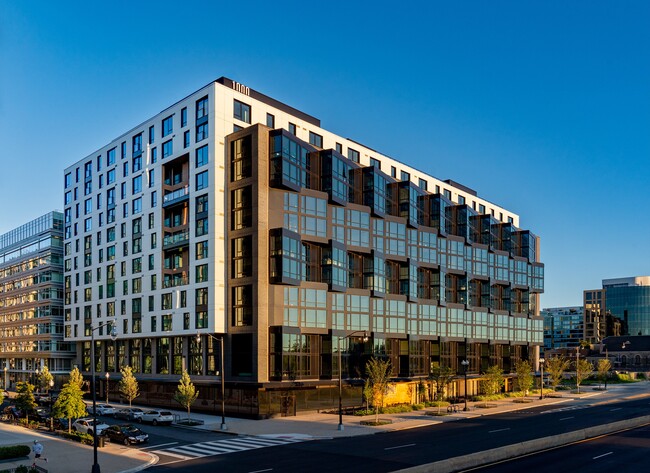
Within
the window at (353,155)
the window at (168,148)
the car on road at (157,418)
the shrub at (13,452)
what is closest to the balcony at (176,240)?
the window at (168,148)

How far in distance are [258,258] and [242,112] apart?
676 inches

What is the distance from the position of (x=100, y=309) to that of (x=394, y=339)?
40.9m

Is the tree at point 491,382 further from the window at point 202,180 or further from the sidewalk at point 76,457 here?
the sidewalk at point 76,457

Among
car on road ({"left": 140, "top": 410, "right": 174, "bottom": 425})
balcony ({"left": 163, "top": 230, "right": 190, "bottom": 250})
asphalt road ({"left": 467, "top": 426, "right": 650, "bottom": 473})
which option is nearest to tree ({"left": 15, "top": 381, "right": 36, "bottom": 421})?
car on road ({"left": 140, "top": 410, "right": 174, "bottom": 425})

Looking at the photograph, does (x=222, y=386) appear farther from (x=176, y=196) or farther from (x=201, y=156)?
(x=176, y=196)

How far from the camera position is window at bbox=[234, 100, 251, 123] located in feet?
215

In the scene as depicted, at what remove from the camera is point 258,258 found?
60.2 m

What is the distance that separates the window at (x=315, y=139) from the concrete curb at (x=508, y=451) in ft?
144

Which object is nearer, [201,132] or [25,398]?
[25,398]

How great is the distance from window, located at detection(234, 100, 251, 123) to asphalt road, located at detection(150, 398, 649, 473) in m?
36.6

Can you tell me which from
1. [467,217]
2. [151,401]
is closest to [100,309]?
[151,401]

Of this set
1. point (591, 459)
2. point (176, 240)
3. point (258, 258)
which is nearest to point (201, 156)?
point (176, 240)

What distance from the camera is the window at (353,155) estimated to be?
78.2m

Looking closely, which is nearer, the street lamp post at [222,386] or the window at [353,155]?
the street lamp post at [222,386]
